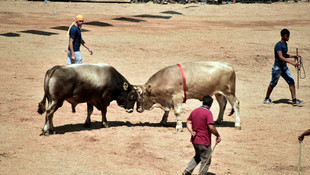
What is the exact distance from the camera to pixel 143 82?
58.9 ft

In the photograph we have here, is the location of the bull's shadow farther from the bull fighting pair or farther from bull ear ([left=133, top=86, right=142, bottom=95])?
bull ear ([left=133, top=86, right=142, bottom=95])

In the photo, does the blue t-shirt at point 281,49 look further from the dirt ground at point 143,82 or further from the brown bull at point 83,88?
the brown bull at point 83,88

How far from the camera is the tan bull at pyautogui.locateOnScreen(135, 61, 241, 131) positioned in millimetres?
12633

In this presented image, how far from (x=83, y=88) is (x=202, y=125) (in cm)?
431

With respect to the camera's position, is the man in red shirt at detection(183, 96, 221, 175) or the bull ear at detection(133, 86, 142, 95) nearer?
the man in red shirt at detection(183, 96, 221, 175)

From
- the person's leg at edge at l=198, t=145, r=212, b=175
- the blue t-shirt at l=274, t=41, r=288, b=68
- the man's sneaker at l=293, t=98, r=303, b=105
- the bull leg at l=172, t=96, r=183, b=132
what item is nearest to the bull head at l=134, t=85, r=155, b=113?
the bull leg at l=172, t=96, r=183, b=132

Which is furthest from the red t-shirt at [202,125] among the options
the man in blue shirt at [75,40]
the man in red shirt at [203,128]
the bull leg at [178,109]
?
the man in blue shirt at [75,40]

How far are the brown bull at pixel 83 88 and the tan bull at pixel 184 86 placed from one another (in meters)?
0.53

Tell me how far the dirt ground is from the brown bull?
2.21 feet

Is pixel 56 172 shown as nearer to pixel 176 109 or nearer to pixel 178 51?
pixel 176 109

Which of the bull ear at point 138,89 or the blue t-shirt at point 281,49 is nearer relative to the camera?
the bull ear at point 138,89

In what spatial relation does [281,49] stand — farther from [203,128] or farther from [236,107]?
[203,128]

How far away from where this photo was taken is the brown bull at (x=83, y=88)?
36.8ft

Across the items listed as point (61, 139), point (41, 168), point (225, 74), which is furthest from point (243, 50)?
point (41, 168)
